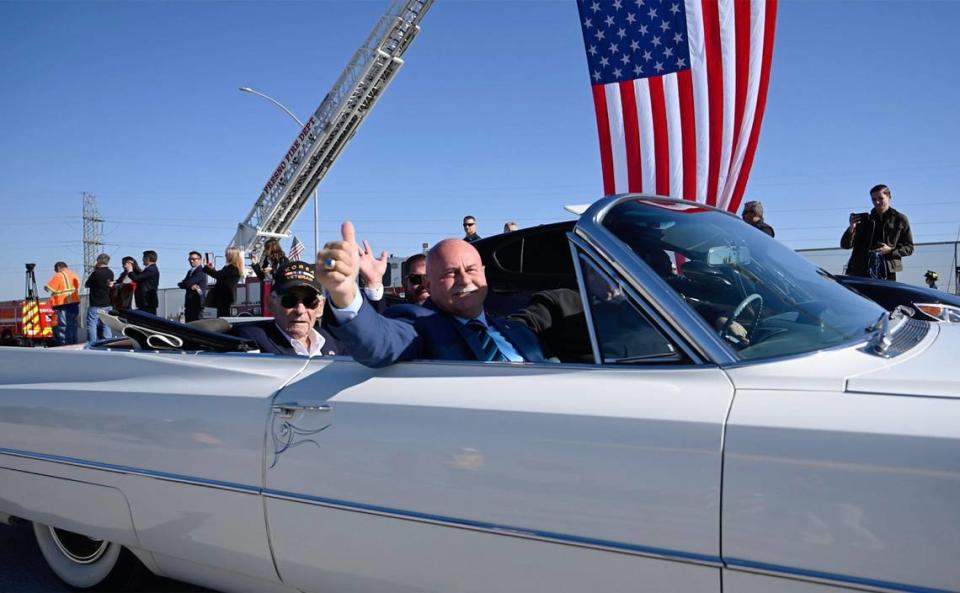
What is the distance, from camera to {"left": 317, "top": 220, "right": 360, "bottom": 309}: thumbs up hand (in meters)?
1.88

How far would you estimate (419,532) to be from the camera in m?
1.77

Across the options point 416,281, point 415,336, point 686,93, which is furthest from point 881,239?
point 415,336

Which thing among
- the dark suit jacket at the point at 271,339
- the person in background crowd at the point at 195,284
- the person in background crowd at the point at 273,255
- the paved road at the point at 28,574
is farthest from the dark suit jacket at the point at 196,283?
the dark suit jacket at the point at 271,339

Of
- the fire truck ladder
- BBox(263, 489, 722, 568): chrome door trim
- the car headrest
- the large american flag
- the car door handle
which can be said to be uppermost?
the fire truck ladder

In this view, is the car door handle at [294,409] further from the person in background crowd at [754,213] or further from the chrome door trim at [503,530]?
the person in background crowd at [754,213]

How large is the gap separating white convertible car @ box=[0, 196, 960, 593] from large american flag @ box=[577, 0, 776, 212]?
3.88 metres

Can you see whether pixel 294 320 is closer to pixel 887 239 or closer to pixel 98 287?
pixel 887 239

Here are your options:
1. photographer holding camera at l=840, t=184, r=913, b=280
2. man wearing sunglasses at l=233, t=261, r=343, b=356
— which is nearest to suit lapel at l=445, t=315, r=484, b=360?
man wearing sunglasses at l=233, t=261, r=343, b=356

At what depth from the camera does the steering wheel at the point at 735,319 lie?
68.5 inches

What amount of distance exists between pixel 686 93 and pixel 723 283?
4680mm

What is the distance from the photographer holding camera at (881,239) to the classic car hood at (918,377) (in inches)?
216

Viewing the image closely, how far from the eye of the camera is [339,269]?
1.88 metres

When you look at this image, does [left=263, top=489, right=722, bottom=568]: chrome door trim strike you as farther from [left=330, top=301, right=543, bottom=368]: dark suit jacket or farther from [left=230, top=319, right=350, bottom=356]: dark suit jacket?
[left=230, top=319, right=350, bottom=356]: dark suit jacket

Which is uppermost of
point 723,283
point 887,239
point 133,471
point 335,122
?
point 335,122
